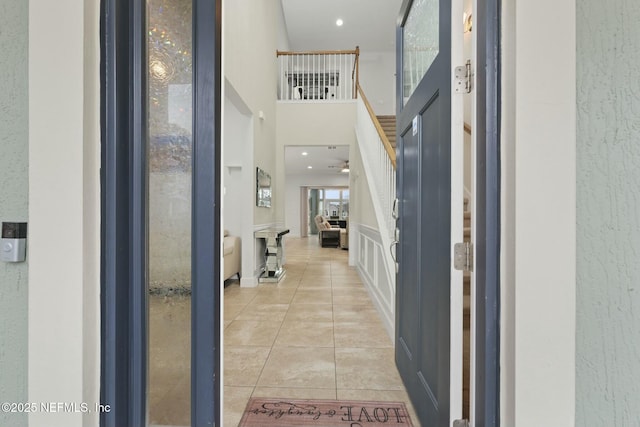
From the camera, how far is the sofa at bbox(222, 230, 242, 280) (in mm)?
4012

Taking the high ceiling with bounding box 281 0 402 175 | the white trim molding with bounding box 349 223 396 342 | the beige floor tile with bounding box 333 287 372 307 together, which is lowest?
the beige floor tile with bounding box 333 287 372 307

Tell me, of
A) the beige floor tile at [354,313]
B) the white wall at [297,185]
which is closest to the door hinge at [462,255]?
the beige floor tile at [354,313]

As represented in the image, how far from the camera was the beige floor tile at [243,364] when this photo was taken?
1.90 m

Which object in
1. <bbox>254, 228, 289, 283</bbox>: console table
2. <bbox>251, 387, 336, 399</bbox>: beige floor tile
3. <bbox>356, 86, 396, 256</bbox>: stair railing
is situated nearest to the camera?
<bbox>251, 387, 336, 399</bbox>: beige floor tile

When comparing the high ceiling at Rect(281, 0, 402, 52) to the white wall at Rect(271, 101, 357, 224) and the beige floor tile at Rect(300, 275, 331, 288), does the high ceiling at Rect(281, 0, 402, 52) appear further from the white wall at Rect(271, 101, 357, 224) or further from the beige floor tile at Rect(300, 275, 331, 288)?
the beige floor tile at Rect(300, 275, 331, 288)

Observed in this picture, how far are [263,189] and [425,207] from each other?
360 centimetres

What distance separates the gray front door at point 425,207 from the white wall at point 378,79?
302 inches

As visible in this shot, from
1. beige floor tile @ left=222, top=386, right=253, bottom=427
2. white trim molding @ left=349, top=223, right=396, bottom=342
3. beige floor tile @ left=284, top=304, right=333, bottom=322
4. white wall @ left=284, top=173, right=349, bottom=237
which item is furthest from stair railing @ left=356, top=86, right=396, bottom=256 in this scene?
white wall @ left=284, top=173, right=349, bottom=237

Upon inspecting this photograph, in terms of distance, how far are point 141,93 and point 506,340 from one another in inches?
53.7

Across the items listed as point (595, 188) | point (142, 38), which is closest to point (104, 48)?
point (142, 38)

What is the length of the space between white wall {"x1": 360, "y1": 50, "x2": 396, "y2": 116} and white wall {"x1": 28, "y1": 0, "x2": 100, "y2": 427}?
30.0 feet

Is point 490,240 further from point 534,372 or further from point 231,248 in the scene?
point 231,248

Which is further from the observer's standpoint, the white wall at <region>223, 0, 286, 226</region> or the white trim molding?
the white wall at <region>223, 0, 286, 226</region>

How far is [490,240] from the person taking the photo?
841mm
